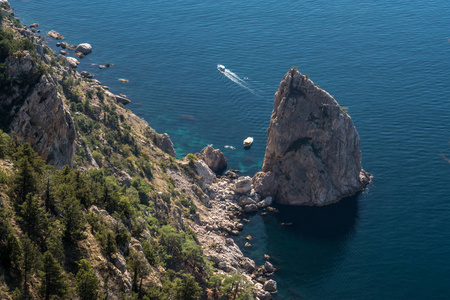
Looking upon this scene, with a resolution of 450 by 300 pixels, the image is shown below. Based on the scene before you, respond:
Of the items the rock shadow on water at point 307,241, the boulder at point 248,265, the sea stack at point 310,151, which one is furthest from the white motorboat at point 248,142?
the boulder at point 248,265

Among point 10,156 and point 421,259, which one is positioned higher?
point 10,156

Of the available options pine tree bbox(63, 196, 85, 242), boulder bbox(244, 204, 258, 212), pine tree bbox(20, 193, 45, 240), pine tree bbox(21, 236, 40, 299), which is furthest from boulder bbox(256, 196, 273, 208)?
pine tree bbox(21, 236, 40, 299)

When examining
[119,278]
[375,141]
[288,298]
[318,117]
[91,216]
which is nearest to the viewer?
[119,278]

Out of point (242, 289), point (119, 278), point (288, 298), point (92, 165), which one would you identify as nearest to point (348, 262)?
point (288, 298)

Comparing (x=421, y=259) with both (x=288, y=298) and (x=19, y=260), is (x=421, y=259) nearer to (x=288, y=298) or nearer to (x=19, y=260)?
(x=288, y=298)

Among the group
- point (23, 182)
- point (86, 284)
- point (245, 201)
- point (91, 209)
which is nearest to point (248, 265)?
point (245, 201)

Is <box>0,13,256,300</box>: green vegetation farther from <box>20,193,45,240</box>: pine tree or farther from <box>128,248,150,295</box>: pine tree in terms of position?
<box>20,193,45,240</box>: pine tree
